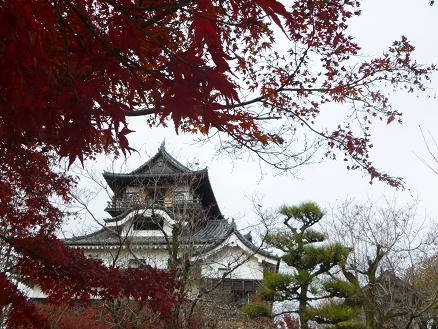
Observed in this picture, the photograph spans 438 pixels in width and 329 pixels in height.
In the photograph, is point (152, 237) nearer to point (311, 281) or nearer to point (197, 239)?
point (197, 239)

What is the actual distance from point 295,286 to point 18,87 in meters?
13.2

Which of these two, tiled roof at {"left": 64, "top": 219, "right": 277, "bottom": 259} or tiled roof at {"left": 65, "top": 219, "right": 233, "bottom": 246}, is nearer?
tiled roof at {"left": 64, "top": 219, "right": 277, "bottom": 259}

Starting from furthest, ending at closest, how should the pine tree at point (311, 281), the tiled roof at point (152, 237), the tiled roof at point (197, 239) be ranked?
the tiled roof at point (152, 237) < the tiled roof at point (197, 239) < the pine tree at point (311, 281)

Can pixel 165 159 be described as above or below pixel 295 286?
above

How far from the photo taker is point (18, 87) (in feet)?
5.00

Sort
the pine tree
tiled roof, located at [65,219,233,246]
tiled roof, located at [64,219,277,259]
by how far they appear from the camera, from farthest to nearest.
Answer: tiled roof, located at [65,219,233,246] → tiled roof, located at [64,219,277,259] → the pine tree

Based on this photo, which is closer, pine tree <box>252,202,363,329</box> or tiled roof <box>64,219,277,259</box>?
pine tree <box>252,202,363,329</box>

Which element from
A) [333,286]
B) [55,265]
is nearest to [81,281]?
[55,265]

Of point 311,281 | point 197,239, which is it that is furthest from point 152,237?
point 311,281

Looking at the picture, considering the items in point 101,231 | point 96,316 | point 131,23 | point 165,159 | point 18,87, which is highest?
point 165,159

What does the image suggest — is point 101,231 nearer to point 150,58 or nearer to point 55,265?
point 55,265

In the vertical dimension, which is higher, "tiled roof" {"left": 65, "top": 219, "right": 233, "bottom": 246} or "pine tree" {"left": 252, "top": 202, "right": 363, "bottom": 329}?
"tiled roof" {"left": 65, "top": 219, "right": 233, "bottom": 246}

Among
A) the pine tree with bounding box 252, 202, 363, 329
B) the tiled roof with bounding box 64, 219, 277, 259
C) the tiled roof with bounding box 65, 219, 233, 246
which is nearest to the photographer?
the pine tree with bounding box 252, 202, 363, 329

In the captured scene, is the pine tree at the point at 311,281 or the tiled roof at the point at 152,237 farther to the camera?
the tiled roof at the point at 152,237
